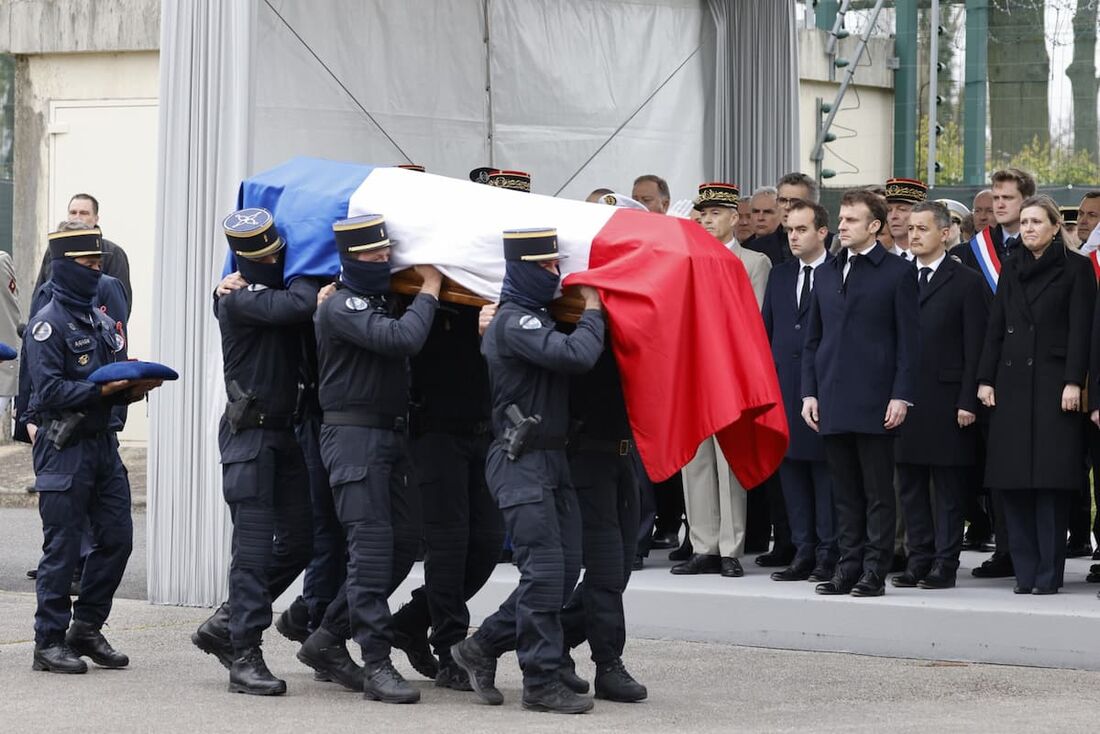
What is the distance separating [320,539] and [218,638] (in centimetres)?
57

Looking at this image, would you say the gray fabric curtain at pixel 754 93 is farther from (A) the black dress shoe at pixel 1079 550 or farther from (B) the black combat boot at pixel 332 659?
(B) the black combat boot at pixel 332 659

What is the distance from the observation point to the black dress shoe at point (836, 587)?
27.1 feet

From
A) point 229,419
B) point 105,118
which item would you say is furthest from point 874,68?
point 229,419

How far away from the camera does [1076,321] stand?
8.17 metres

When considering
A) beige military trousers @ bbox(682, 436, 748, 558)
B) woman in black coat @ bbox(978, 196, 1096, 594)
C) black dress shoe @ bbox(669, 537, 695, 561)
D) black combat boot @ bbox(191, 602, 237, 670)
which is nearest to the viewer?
black combat boot @ bbox(191, 602, 237, 670)

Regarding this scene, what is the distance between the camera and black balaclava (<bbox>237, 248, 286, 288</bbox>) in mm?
7082

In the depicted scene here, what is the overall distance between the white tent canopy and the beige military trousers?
7.70 ft

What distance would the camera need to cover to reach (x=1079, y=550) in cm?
970

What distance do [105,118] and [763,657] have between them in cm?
831

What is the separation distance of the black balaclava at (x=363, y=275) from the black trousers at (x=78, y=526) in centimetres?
143

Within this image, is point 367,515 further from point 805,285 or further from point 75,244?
point 805,285

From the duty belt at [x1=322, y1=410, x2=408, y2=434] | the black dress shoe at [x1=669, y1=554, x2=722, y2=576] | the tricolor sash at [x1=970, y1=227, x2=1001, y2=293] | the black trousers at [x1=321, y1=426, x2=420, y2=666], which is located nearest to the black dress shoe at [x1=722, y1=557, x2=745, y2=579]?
the black dress shoe at [x1=669, y1=554, x2=722, y2=576]

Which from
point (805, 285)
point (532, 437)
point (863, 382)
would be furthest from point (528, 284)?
point (805, 285)

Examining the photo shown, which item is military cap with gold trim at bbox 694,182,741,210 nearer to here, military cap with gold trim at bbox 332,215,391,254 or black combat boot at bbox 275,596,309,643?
military cap with gold trim at bbox 332,215,391,254
